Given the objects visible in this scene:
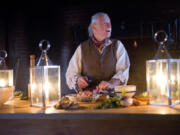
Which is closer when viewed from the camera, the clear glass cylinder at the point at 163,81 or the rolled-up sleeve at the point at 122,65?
the clear glass cylinder at the point at 163,81

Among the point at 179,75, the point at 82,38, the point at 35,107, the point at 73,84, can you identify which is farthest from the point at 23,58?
the point at 179,75

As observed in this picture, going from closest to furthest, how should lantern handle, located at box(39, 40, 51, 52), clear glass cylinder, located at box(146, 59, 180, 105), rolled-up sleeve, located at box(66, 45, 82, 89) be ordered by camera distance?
clear glass cylinder, located at box(146, 59, 180, 105)
lantern handle, located at box(39, 40, 51, 52)
rolled-up sleeve, located at box(66, 45, 82, 89)

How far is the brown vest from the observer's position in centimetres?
255

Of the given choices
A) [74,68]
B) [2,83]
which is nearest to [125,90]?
[2,83]

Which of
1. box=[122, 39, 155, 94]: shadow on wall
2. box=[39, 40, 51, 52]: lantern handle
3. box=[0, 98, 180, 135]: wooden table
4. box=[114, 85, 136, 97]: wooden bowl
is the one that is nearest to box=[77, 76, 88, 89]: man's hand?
box=[114, 85, 136, 97]: wooden bowl

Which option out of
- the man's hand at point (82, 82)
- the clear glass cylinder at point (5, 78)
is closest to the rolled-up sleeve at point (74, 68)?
the man's hand at point (82, 82)

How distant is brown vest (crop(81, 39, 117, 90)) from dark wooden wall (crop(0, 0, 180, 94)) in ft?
4.76

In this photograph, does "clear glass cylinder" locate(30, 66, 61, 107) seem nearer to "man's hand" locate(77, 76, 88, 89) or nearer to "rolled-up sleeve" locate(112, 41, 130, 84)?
"man's hand" locate(77, 76, 88, 89)

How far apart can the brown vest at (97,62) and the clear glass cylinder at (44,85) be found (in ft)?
3.17

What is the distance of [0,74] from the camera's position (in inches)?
69.4

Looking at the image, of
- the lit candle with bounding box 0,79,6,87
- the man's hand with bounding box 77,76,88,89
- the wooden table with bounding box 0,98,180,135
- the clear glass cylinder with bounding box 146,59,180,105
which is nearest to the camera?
the wooden table with bounding box 0,98,180,135

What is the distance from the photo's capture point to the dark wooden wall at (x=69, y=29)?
12.5 feet

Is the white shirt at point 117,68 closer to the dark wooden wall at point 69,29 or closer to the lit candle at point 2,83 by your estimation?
the lit candle at point 2,83

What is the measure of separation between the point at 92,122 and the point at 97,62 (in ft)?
4.47
